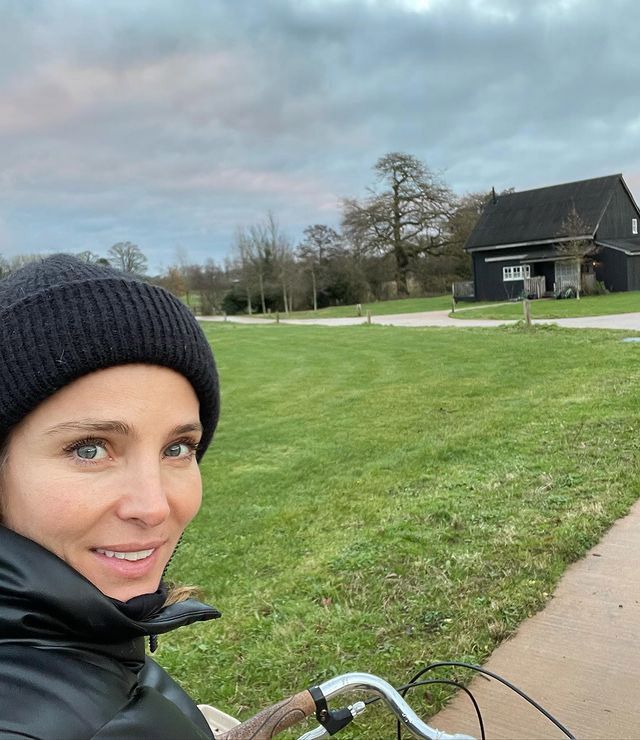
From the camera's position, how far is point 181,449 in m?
1.36

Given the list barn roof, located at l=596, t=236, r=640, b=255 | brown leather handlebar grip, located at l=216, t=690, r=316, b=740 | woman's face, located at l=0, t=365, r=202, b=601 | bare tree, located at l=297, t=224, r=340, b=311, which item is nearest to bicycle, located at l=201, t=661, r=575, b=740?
brown leather handlebar grip, located at l=216, t=690, r=316, b=740

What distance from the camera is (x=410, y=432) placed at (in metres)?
7.70

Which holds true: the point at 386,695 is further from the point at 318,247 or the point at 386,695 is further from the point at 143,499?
the point at 318,247

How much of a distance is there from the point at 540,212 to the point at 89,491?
131 feet

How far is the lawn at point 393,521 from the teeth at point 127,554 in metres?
1.83

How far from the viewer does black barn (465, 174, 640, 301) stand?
108 ft

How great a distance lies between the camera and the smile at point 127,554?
1.20 meters

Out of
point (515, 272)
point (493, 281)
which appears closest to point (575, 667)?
point (515, 272)

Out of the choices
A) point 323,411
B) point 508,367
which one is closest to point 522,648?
point 323,411

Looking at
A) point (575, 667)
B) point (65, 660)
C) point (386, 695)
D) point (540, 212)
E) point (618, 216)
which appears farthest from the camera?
point (540, 212)

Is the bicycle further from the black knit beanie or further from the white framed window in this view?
the white framed window

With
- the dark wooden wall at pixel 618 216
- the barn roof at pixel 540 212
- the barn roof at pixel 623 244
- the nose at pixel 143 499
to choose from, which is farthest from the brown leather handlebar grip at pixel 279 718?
the dark wooden wall at pixel 618 216

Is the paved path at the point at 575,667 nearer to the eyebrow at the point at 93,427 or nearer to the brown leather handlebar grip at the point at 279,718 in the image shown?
the brown leather handlebar grip at the point at 279,718

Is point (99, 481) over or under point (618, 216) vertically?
under
